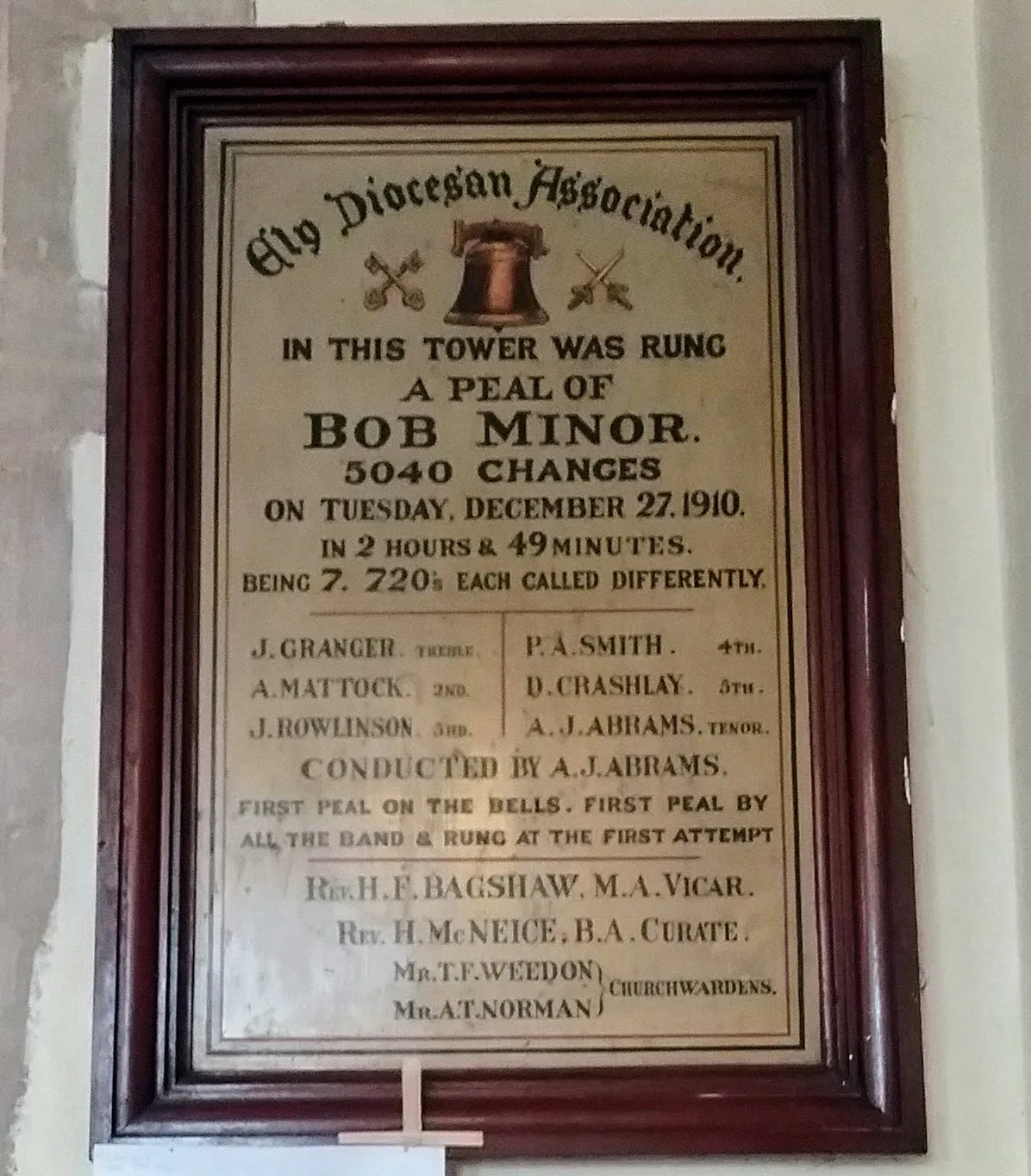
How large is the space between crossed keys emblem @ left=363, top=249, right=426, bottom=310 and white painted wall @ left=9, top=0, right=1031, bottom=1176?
0.18 m

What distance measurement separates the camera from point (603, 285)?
39.1 inches

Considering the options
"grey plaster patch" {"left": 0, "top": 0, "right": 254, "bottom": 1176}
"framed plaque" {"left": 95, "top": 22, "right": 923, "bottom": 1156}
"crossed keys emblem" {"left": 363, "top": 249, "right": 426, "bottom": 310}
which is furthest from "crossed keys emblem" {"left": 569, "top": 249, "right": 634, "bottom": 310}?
"grey plaster patch" {"left": 0, "top": 0, "right": 254, "bottom": 1176}

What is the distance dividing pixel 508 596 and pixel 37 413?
361 mm

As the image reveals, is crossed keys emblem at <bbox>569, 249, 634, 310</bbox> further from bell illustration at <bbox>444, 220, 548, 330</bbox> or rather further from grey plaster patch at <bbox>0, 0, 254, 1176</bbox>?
grey plaster patch at <bbox>0, 0, 254, 1176</bbox>

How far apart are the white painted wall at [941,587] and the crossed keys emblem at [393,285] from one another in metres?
0.18

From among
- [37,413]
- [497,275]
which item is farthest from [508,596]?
[37,413]

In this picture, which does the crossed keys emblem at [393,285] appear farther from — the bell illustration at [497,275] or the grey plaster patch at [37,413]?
the grey plaster patch at [37,413]

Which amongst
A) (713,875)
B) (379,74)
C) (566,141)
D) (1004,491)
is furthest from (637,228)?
(713,875)

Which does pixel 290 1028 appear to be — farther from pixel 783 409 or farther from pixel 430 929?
pixel 783 409

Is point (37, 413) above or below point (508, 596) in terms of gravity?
above

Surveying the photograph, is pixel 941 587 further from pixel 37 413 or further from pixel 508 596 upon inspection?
pixel 37 413

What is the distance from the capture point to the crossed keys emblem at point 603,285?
3.25 feet

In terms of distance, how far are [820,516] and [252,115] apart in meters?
0.50

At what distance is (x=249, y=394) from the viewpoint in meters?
0.98
